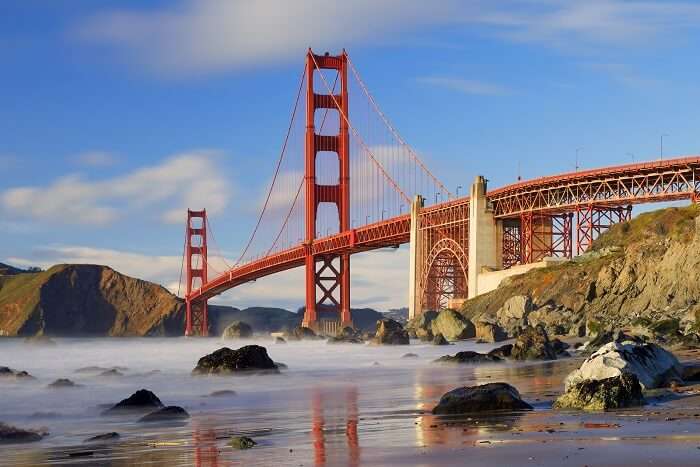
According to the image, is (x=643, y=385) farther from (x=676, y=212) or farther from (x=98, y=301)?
(x=98, y=301)

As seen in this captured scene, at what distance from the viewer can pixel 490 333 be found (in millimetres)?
47344

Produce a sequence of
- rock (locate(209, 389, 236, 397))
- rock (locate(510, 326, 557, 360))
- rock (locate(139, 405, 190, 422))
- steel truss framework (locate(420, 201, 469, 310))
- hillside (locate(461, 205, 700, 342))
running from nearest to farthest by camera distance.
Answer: rock (locate(139, 405, 190, 422)) → rock (locate(209, 389, 236, 397)) → rock (locate(510, 326, 557, 360)) → hillside (locate(461, 205, 700, 342)) → steel truss framework (locate(420, 201, 469, 310))

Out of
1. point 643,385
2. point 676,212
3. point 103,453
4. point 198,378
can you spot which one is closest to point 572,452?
point 103,453

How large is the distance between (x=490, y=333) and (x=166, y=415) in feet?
111

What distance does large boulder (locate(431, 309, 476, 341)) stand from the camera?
54188 mm

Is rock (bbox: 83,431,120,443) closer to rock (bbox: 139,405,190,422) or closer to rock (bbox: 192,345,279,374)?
rock (bbox: 139,405,190,422)

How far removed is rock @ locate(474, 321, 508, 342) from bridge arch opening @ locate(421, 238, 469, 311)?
35.5 metres

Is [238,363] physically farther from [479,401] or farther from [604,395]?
[604,395]

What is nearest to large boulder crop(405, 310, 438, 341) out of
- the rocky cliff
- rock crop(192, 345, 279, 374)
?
rock crop(192, 345, 279, 374)

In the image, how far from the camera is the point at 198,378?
25516 millimetres

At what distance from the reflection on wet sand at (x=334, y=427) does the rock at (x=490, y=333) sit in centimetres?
2788

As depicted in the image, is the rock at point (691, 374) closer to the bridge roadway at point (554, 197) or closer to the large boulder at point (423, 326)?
the large boulder at point (423, 326)

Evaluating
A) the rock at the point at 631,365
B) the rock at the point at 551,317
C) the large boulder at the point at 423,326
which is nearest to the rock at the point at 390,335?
the large boulder at the point at 423,326

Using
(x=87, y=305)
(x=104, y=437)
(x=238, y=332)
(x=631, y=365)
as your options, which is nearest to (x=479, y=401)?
(x=631, y=365)
